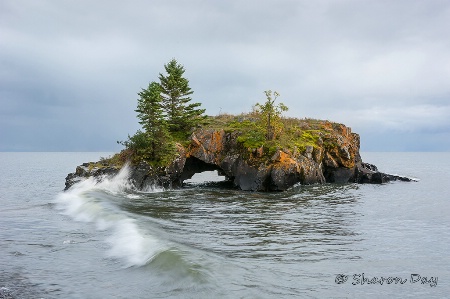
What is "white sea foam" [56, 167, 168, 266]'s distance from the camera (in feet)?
46.2

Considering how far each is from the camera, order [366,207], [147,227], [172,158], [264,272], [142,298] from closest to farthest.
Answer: [142,298]
[264,272]
[147,227]
[366,207]
[172,158]

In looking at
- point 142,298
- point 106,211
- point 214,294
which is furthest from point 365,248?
point 106,211

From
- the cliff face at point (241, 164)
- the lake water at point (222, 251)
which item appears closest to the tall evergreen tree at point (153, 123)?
the cliff face at point (241, 164)

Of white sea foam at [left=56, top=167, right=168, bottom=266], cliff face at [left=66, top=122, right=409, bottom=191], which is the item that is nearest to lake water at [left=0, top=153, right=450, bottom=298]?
white sea foam at [left=56, top=167, right=168, bottom=266]

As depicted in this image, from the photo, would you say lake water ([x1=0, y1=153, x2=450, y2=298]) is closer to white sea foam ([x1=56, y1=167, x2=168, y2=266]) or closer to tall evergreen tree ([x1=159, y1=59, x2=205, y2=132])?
white sea foam ([x1=56, y1=167, x2=168, y2=266])

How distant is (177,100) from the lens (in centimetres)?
4578

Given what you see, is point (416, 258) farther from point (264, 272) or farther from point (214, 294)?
point (214, 294)

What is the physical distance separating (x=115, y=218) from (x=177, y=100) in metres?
26.7

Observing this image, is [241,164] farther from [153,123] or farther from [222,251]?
[222,251]

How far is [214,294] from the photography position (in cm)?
991

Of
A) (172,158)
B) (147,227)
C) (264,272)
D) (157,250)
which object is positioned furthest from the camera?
(172,158)

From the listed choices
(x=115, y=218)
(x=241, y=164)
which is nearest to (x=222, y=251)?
(x=115, y=218)

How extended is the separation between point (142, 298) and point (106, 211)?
1442 cm

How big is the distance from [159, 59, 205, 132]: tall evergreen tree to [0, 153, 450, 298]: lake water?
718 inches
